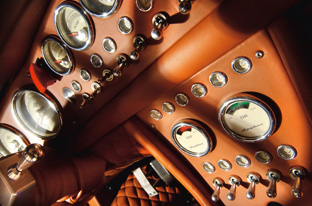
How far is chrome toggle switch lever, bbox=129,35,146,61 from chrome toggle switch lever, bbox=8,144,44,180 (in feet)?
1.58

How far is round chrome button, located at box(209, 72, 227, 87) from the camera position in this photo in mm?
735

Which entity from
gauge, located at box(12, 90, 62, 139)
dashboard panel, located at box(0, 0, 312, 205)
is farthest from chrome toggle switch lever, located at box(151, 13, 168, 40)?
gauge, located at box(12, 90, 62, 139)

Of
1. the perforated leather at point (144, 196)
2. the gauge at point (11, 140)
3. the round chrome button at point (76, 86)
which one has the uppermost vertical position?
the round chrome button at point (76, 86)

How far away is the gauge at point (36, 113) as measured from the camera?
124 cm

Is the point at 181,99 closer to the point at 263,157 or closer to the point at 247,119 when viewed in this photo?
the point at 247,119

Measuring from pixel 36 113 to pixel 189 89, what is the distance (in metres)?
0.94

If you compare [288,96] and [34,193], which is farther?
[34,193]

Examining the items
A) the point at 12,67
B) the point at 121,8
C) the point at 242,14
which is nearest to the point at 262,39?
the point at 242,14

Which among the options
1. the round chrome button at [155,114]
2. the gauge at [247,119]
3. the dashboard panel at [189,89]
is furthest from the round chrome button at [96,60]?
the gauge at [247,119]

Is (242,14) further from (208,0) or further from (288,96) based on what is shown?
(288,96)

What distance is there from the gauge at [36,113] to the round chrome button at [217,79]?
840 mm

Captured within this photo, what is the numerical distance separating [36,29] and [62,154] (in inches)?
24.5

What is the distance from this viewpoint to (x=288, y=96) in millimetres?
657

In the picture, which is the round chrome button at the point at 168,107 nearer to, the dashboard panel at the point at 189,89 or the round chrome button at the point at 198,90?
the dashboard panel at the point at 189,89
